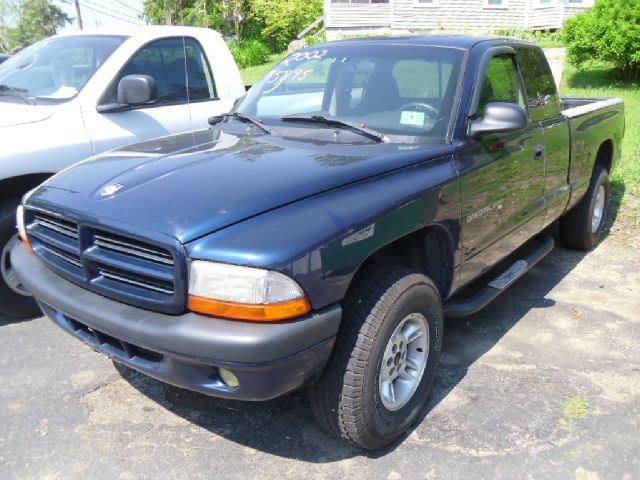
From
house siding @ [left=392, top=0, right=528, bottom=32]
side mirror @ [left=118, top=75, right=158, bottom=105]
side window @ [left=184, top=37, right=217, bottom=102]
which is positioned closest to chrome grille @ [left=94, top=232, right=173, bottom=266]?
side mirror @ [left=118, top=75, right=158, bottom=105]

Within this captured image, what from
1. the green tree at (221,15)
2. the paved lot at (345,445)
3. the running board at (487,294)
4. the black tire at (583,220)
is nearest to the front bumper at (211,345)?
the paved lot at (345,445)

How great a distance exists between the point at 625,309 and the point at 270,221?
3.12 m

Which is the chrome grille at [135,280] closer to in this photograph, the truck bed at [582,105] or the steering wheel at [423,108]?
the steering wheel at [423,108]

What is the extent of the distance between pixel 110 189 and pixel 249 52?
2298 centimetres

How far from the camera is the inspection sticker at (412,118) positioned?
3.27 metres

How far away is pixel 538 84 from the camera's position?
168 inches

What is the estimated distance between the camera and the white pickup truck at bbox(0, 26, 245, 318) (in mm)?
3828

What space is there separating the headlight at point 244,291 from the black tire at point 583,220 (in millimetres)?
3787

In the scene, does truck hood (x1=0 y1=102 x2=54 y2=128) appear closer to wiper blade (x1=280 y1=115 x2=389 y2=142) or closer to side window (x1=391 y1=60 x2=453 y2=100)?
wiper blade (x1=280 y1=115 x2=389 y2=142)

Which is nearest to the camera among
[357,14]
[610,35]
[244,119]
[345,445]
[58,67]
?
[345,445]

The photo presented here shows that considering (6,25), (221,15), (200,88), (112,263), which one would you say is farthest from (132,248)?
(6,25)

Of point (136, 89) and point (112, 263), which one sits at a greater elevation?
point (136, 89)

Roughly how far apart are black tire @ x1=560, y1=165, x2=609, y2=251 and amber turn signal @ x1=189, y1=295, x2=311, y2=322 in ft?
12.4

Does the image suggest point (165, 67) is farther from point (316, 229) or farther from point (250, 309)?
point (250, 309)
